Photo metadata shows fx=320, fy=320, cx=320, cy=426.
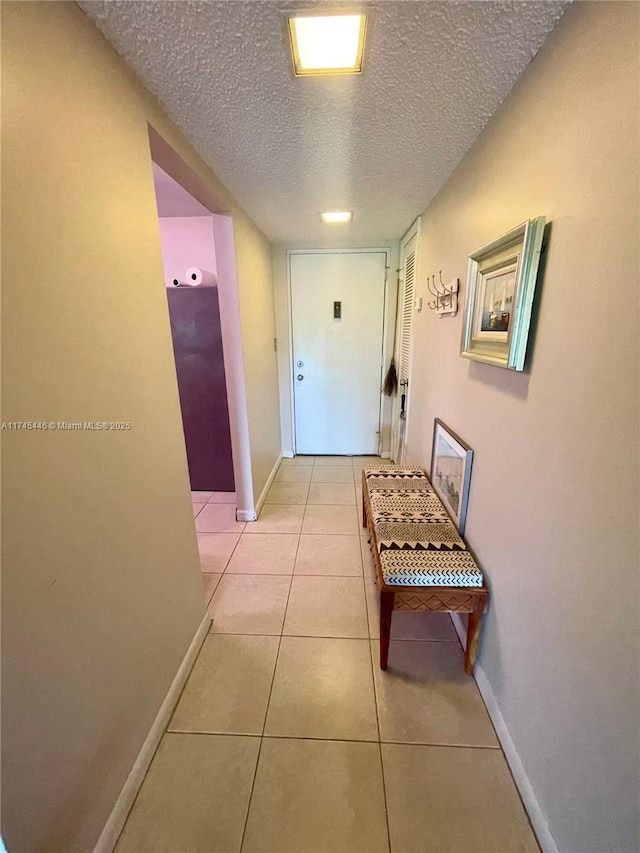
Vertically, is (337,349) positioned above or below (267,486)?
above

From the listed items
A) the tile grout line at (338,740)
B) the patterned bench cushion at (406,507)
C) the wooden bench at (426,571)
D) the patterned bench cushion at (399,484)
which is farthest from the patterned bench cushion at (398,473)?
the tile grout line at (338,740)

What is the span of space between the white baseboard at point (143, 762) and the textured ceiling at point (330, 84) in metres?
2.10

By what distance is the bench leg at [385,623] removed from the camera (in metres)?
1.30

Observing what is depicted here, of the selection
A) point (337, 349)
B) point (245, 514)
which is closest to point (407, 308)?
point (337, 349)

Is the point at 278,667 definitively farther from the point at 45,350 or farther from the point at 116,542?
the point at 45,350

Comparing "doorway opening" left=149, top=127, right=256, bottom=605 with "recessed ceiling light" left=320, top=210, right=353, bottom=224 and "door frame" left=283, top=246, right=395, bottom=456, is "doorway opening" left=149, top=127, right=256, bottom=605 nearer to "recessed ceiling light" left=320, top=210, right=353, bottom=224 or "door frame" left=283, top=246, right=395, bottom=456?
"recessed ceiling light" left=320, top=210, right=353, bottom=224

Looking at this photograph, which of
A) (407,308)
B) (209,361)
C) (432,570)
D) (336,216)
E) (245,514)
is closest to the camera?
(432,570)

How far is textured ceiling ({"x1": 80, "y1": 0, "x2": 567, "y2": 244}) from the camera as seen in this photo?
2.61ft

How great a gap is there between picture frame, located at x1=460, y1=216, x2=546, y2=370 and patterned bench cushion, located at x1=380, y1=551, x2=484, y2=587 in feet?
2.63

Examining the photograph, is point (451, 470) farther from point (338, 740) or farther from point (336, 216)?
point (336, 216)

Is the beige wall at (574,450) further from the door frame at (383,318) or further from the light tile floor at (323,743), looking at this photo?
the door frame at (383,318)

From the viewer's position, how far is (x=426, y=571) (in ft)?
4.24

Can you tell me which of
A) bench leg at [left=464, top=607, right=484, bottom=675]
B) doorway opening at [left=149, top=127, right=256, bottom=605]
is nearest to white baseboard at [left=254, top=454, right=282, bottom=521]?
doorway opening at [left=149, top=127, right=256, bottom=605]

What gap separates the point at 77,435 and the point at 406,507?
1.50 meters
